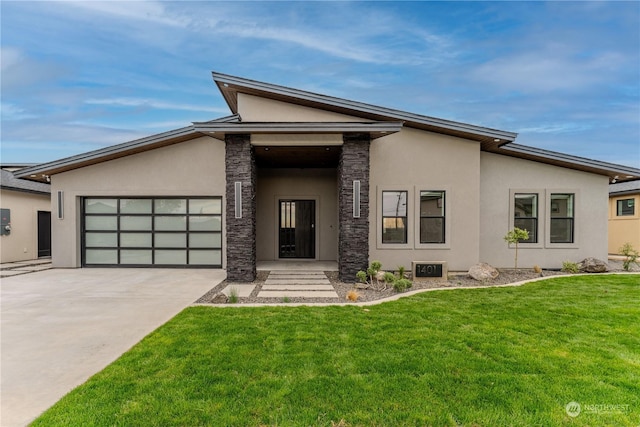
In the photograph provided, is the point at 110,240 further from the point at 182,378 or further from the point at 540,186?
the point at 540,186

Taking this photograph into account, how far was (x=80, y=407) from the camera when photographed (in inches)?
106

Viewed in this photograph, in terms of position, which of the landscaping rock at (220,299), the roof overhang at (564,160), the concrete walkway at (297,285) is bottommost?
the concrete walkway at (297,285)

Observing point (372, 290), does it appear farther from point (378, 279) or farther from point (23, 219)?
point (23, 219)

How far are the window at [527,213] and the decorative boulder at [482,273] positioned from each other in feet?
8.41

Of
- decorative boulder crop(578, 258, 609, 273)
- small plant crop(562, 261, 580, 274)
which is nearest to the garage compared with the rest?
small plant crop(562, 261, 580, 274)

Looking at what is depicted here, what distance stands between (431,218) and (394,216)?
3.83ft

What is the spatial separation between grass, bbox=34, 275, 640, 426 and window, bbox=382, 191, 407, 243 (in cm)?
444

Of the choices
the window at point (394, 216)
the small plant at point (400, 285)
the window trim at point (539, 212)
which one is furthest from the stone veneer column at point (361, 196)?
the window trim at point (539, 212)

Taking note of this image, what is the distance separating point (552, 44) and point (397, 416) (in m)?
17.0

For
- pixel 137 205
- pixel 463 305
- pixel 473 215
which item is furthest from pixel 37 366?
pixel 473 215

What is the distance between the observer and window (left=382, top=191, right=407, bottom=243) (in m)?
9.73

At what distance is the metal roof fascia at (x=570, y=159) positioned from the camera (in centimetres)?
967

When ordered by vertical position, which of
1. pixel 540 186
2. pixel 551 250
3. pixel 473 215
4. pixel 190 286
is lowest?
pixel 190 286

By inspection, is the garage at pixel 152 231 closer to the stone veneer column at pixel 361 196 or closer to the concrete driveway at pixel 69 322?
the concrete driveway at pixel 69 322
